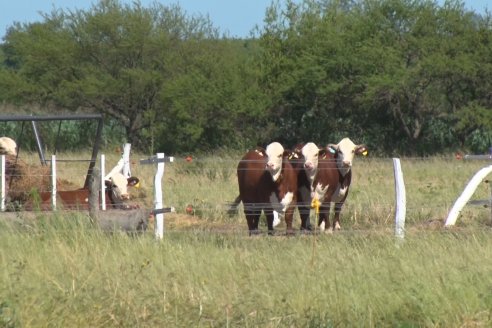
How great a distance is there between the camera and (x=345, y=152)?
A: 17500 mm

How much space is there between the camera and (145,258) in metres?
10.9

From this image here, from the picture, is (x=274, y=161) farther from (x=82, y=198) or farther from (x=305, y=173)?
(x=82, y=198)

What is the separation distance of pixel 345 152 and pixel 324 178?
0.70m

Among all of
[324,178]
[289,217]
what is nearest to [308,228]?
[289,217]

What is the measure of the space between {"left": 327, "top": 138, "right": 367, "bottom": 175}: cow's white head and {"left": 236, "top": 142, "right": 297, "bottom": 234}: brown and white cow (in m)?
1.02

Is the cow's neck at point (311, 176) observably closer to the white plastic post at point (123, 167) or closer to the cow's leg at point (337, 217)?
the cow's leg at point (337, 217)

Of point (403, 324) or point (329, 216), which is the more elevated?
point (329, 216)

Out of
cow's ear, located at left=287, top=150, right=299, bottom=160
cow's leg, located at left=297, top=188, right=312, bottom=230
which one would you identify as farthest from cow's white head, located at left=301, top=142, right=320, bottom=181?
cow's leg, located at left=297, top=188, right=312, bottom=230

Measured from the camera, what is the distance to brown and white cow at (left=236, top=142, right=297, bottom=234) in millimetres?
16344

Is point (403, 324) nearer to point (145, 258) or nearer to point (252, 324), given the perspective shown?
point (252, 324)

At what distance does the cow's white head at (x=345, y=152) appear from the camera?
17.4 m

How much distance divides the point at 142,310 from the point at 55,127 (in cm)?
2918

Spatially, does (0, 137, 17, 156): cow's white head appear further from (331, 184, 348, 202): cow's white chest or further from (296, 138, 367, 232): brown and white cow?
(331, 184, 348, 202): cow's white chest

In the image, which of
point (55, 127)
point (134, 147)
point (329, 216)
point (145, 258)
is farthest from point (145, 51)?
point (145, 258)
